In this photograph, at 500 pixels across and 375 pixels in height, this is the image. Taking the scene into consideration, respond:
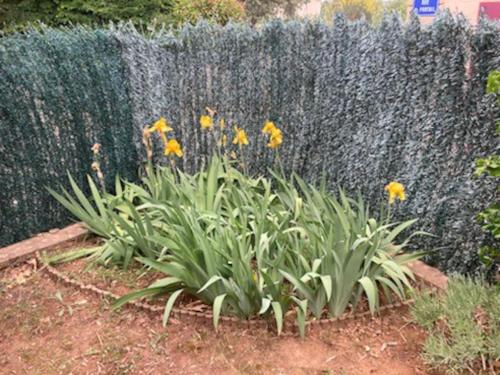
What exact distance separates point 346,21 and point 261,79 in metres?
0.98

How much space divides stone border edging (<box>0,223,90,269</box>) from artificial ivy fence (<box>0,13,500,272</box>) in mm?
149

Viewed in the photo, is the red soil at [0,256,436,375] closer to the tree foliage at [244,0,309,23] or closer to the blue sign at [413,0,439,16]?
the blue sign at [413,0,439,16]

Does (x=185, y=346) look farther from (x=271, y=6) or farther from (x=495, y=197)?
(x=271, y=6)

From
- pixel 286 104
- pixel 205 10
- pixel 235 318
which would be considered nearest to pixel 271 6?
pixel 205 10

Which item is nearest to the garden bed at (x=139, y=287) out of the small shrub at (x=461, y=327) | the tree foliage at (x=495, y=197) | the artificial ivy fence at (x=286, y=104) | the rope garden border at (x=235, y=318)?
the rope garden border at (x=235, y=318)

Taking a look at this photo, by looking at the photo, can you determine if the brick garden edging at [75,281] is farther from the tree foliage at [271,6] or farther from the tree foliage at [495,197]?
the tree foliage at [271,6]

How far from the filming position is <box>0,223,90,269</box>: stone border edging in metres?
3.64

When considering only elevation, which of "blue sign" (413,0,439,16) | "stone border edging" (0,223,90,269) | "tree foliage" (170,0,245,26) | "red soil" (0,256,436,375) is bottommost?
"red soil" (0,256,436,375)

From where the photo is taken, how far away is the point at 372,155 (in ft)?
12.0

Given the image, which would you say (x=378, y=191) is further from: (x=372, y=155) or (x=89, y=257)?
(x=89, y=257)

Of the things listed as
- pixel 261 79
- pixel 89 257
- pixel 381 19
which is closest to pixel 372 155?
pixel 381 19

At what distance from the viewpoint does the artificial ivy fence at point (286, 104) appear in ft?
9.96

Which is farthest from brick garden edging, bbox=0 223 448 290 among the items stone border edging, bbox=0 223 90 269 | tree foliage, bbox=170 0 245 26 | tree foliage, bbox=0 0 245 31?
tree foliage, bbox=0 0 245 31

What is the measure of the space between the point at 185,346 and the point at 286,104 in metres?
2.49
